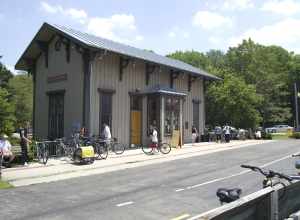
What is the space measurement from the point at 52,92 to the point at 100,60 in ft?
12.9

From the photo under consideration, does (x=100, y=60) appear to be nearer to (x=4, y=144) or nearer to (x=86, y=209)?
(x=4, y=144)

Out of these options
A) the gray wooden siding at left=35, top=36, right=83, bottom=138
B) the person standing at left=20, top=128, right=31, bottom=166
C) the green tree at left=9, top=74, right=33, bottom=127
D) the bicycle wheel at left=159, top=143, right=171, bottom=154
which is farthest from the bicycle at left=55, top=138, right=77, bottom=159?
the green tree at left=9, top=74, right=33, bottom=127

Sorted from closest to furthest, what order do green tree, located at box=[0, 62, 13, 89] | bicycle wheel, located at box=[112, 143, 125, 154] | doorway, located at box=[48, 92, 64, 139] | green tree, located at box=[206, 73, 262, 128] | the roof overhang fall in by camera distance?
bicycle wheel, located at box=[112, 143, 125, 154]
doorway, located at box=[48, 92, 64, 139]
the roof overhang
green tree, located at box=[206, 73, 262, 128]
green tree, located at box=[0, 62, 13, 89]

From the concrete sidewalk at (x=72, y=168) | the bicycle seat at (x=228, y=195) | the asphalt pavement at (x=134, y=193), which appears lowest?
the asphalt pavement at (x=134, y=193)

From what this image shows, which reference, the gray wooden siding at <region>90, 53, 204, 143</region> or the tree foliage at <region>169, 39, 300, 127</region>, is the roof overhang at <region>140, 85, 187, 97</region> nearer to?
the gray wooden siding at <region>90, 53, 204, 143</region>

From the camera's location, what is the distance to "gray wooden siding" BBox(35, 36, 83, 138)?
2491 cm

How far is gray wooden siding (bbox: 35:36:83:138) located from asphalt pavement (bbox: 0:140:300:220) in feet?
26.0

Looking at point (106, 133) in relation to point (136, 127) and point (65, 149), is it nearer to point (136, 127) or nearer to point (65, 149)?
point (65, 149)

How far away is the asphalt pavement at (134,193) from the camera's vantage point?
384 inches

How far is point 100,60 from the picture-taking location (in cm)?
2498

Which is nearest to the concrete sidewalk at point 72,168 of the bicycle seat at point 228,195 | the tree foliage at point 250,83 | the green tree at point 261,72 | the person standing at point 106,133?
the person standing at point 106,133

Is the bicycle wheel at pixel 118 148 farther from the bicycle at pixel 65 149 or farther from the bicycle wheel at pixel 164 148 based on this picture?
the bicycle at pixel 65 149

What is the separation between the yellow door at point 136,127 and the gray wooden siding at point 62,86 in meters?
3.84

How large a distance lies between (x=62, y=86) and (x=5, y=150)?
935 centimetres
